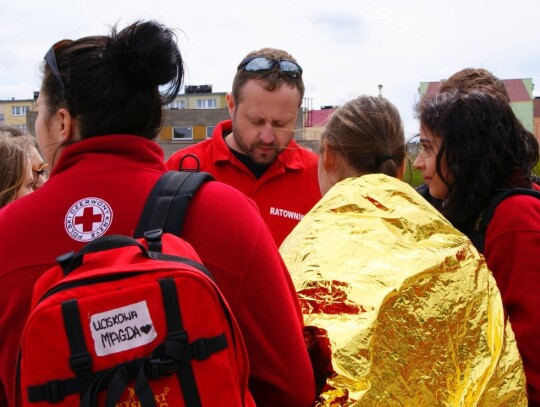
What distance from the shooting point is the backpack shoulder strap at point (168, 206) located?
1.34 meters

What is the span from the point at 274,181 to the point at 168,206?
1993 millimetres

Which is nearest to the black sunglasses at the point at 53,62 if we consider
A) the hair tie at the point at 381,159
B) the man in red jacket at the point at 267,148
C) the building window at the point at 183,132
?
the hair tie at the point at 381,159

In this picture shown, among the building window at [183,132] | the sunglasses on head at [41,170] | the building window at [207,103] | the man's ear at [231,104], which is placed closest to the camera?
the sunglasses on head at [41,170]

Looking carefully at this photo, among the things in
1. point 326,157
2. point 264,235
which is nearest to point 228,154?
point 326,157

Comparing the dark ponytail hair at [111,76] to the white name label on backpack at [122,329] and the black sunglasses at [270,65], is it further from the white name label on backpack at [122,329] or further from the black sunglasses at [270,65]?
the black sunglasses at [270,65]

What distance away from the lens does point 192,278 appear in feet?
3.87

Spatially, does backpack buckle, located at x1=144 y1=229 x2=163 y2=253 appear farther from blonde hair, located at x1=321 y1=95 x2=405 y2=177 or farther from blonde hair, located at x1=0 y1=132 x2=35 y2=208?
blonde hair, located at x1=0 y1=132 x2=35 y2=208

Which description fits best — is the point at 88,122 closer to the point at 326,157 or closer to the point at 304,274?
the point at 304,274

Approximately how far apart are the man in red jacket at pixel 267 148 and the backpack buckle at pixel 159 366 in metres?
2.03

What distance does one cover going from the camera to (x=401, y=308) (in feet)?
4.79

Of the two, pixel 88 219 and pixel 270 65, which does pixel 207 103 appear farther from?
pixel 88 219

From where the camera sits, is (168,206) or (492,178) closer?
(168,206)

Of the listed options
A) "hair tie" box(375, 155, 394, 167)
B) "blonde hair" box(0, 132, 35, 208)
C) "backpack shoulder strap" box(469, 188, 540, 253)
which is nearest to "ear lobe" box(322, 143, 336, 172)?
"hair tie" box(375, 155, 394, 167)

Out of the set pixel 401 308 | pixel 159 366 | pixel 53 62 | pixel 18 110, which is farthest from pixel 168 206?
pixel 18 110
